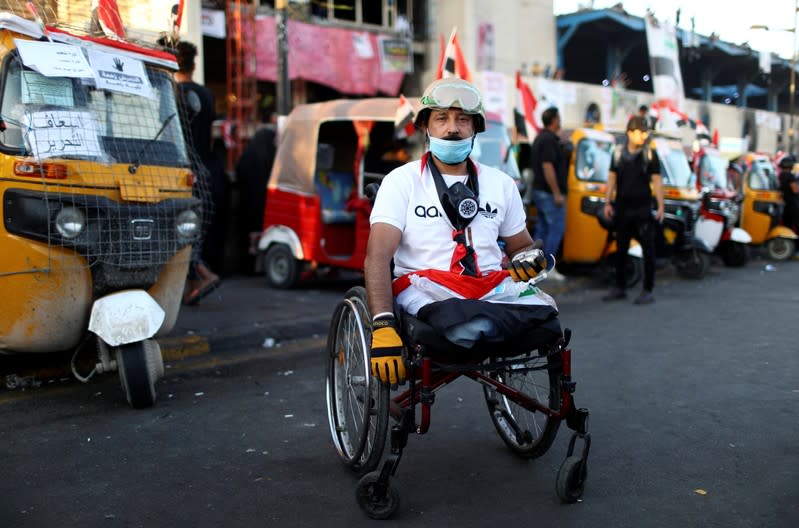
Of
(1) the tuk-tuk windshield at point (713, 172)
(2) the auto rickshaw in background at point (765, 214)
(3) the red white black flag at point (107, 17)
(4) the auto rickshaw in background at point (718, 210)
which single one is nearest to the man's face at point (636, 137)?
(4) the auto rickshaw in background at point (718, 210)

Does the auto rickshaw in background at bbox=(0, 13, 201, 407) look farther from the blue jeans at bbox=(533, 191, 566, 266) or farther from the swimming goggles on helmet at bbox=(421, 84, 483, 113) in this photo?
the blue jeans at bbox=(533, 191, 566, 266)

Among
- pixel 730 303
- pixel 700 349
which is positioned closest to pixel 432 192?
pixel 700 349

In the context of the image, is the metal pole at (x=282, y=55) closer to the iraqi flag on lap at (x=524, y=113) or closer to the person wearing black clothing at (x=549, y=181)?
the iraqi flag on lap at (x=524, y=113)

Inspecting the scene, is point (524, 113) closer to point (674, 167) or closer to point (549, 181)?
point (549, 181)

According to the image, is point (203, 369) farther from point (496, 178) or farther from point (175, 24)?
point (496, 178)

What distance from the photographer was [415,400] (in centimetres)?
321

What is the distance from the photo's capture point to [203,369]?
6031 mm

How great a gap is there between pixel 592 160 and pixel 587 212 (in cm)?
78

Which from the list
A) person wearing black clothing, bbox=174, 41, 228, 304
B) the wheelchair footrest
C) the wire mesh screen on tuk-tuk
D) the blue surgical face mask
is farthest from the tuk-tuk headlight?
the wheelchair footrest

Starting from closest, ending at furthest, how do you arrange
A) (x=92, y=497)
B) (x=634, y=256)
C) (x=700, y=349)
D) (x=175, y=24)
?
(x=92, y=497) → (x=175, y=24) → (x=700, y=349) → (x=634, y=256)

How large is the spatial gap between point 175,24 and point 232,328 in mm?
2541

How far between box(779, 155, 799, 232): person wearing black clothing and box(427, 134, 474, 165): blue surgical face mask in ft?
40.9

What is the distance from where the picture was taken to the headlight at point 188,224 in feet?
17.0

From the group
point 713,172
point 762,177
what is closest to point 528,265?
point 713,172
